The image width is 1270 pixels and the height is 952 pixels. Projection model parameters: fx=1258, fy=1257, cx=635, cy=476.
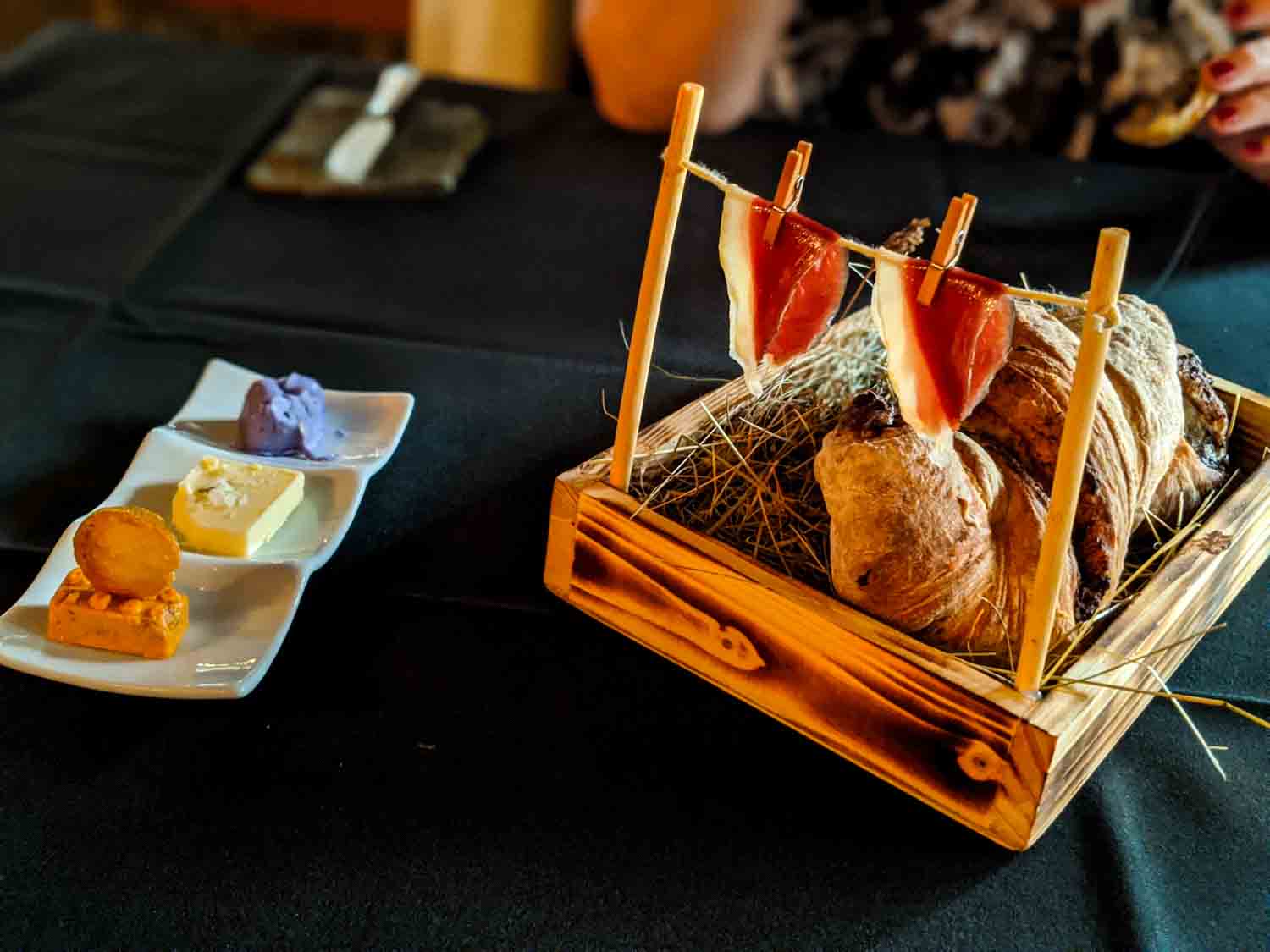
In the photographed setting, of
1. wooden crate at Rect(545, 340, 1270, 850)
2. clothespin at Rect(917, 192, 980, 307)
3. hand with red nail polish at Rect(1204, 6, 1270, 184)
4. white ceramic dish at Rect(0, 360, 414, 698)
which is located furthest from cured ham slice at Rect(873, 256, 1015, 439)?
hand with red nail polish at Rect(1204, 6, 1270, 184)

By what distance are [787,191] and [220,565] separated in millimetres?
436

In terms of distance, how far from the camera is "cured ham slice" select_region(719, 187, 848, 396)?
688mm

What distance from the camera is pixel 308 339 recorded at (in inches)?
45.8

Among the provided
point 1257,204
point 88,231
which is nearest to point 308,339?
point 88,231

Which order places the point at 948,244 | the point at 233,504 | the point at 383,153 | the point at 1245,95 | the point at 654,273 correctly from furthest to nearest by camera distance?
the point at 383,153 → the point at 1245,95 → the point at 233,504 → the point at 654,273 → the point at 948,244

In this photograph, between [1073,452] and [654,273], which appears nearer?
[1073,452]

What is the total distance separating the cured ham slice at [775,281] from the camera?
69 cm

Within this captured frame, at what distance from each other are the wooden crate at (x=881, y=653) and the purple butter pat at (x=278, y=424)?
0.23 metres

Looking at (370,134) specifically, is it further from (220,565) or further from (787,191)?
(787,191)

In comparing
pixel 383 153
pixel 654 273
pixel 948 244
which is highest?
pixel 948 244

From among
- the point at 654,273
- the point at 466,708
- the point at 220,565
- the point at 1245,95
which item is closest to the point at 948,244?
the point at 654,273

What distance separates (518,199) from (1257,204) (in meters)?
0.87

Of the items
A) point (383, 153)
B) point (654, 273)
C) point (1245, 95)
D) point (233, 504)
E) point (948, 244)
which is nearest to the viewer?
point (948, 244)

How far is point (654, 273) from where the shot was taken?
2.46ft
